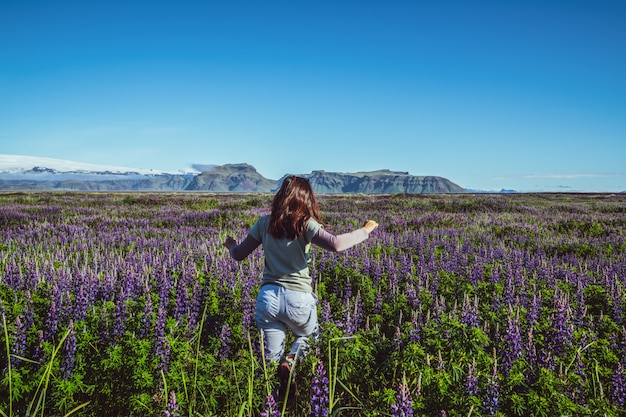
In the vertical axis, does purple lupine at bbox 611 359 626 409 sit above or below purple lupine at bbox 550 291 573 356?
below

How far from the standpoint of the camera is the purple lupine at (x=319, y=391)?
2518mm

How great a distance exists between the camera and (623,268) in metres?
7.27

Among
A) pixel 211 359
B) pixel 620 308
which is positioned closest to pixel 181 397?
pixel 211 359

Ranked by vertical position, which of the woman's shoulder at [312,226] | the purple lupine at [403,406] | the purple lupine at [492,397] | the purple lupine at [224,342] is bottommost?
the purple lupine at [224,342]

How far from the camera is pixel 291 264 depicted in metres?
3.46

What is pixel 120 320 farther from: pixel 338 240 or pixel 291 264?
pixel 338 240

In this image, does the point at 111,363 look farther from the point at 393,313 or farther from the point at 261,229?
the point at 393,313

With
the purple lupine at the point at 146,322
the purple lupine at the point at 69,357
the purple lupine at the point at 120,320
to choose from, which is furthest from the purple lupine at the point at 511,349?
the purple lupine at the point at 69,357

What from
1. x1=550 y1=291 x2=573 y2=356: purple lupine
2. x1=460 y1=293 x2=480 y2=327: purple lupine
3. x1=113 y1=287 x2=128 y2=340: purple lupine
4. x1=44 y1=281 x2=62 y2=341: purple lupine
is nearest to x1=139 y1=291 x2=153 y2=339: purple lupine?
x1=113 y1=287 x2=128 y2=340: purple lupine

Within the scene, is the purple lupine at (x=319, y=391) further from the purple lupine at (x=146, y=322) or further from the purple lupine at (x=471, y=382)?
the purple lupine at (x=146, y=322)

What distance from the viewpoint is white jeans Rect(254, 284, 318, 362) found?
11.2ft

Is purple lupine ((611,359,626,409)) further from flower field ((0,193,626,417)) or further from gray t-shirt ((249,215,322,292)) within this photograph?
gray t-shirt ((249,215,322,292))

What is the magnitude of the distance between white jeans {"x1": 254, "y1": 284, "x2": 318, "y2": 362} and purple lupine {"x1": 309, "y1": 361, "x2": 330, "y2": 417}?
74 centimetres

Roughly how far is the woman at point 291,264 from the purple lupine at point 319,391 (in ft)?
2.57
